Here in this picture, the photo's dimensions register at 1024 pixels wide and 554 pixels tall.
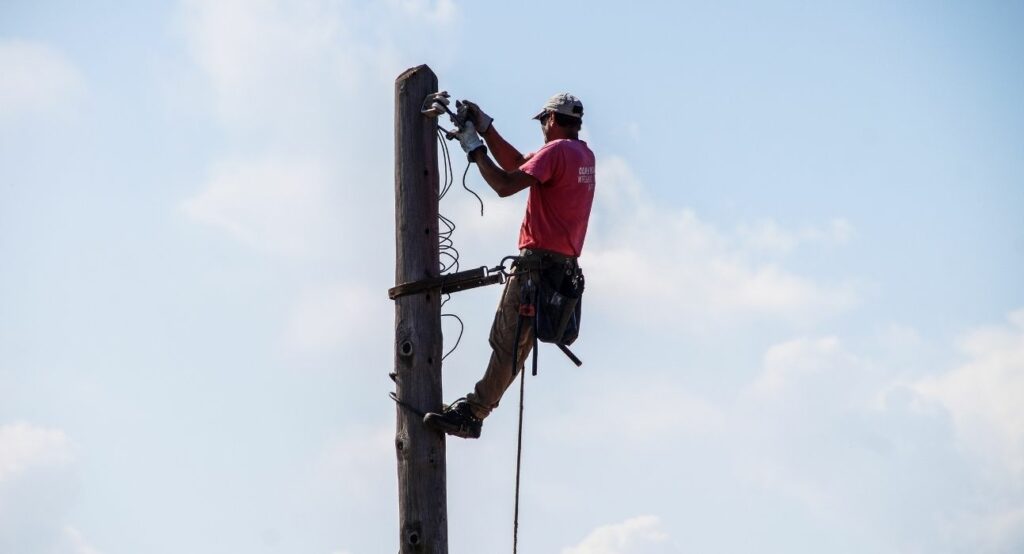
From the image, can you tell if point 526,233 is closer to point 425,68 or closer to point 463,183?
point 463,183

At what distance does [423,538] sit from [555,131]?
2.81 meters

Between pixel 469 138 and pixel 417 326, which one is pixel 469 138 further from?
pixel 417 326

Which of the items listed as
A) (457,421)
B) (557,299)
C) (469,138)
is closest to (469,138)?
(469,138)

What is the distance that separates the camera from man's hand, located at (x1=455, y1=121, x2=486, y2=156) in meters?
10.4

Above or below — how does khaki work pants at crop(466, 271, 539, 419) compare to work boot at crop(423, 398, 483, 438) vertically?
above

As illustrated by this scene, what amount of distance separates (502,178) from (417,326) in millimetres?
1070

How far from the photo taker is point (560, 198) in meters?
10.5

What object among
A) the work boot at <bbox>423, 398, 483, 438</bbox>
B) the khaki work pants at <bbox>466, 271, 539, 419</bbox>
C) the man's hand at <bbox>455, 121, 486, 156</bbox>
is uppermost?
the man's hand at <bbox>455, 121, 486, 156</bbox>

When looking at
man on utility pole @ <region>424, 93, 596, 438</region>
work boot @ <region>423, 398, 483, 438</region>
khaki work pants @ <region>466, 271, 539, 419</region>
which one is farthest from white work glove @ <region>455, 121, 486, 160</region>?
work boot @ <region>423, 398, 483, 438</region>

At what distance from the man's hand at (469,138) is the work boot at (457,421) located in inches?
62.4

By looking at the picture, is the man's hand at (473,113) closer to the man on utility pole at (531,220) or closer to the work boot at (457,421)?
Answer: the man on utility pole at (531,220)

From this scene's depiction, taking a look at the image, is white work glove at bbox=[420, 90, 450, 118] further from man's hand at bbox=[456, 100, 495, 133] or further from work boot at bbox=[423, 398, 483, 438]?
work boot at bbox=[423, 398, 483, 438]

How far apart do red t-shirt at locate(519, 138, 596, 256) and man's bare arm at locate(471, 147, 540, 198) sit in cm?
15

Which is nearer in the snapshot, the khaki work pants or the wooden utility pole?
the wooden utility pole
